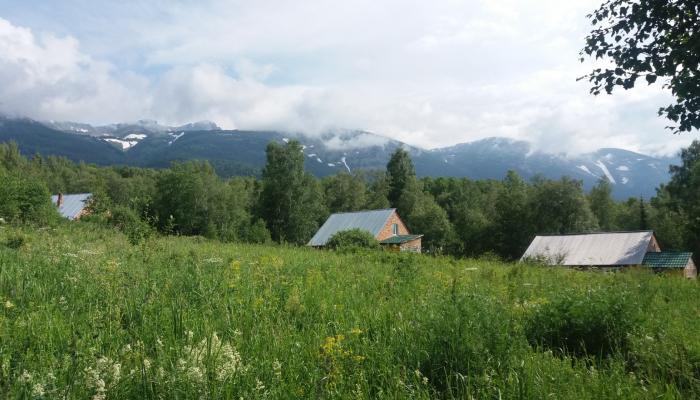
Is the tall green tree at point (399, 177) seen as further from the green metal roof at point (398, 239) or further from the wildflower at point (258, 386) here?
the wildflower at point (258, 386)

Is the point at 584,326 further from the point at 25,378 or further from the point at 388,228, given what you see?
the point at 388,228

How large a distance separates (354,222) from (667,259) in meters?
30.2

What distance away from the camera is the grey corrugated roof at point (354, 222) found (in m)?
50.5

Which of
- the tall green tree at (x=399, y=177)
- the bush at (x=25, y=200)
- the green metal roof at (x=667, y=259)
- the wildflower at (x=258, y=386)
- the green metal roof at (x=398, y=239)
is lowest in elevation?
the green metal roof at (x=667, y=259)

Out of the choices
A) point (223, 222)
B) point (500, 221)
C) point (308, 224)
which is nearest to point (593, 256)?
point (500, 221)

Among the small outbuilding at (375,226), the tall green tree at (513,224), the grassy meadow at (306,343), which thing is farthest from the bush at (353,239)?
the tall green tree at (513,224)

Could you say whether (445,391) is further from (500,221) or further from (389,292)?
(500,221)

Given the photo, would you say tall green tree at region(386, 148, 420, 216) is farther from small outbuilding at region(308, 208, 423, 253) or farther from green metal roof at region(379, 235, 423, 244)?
green metal roof at region(379, 235, 423, 244)

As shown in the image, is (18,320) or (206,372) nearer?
(206,372)

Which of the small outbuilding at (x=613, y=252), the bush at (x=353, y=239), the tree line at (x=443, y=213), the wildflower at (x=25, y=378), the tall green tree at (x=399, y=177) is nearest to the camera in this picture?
the wildflower at (x=25, y=378)

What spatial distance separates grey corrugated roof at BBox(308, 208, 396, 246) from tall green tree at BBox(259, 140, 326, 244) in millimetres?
11840

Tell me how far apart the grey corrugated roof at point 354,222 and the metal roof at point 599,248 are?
16089 millimetres

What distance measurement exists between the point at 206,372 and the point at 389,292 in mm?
4237

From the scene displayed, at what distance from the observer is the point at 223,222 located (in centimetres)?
6775
